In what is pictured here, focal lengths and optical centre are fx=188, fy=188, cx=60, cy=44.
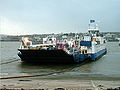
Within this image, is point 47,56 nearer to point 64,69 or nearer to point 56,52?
point 56,52

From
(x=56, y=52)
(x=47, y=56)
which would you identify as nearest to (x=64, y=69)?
(x=56, y=52)

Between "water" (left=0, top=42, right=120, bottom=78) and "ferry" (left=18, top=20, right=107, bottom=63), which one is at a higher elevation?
"ferry" (left=18, top=20, right=107, bottom=63)

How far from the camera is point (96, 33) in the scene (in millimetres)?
43781

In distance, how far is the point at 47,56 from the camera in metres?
25.4

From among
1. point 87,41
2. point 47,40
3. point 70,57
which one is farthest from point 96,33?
point 70,57

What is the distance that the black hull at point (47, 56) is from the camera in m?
24.4

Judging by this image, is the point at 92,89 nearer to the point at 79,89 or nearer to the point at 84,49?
the point at 79,89

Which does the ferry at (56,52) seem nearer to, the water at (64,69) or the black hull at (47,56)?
the black hull at (47,56)

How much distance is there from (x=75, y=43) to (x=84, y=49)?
1778mm

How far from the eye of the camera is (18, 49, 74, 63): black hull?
24.4 m

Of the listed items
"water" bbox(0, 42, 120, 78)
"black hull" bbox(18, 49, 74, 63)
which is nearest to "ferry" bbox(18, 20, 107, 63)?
"black hull" bbox(18, 49, 74, 63)

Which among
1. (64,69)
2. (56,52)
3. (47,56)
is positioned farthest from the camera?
(47,56)

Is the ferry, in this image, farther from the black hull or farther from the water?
the water

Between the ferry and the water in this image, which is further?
the ferry
